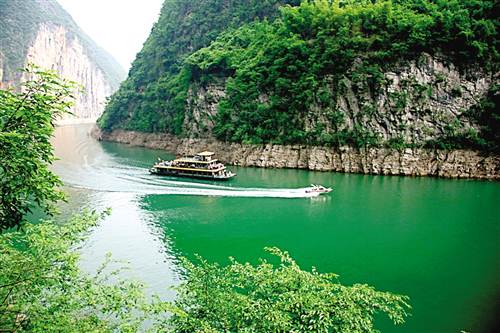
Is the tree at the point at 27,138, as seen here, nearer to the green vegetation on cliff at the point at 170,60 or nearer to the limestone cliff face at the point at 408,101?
the limestone cliff face at the point at 408,101

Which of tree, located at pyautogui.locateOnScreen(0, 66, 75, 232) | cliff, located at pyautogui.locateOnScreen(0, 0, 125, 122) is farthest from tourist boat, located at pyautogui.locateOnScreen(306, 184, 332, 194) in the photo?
cliff, located at pyautogui.locateOnScreen(0, 0, 125, 122)

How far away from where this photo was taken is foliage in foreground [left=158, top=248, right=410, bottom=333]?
7250 mm

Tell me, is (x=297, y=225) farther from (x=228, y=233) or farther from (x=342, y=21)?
(x=342, y=21)

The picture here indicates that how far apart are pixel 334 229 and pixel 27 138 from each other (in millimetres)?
17422

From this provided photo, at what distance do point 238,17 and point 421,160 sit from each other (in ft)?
118

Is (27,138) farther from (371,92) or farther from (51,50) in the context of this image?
(51,50)

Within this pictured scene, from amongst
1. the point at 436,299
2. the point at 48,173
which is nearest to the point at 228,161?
the point at 436,299

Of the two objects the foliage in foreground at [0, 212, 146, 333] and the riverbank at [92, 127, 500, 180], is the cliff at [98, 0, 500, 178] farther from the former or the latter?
the foliage in foreground at [0, 212, 146, 333]

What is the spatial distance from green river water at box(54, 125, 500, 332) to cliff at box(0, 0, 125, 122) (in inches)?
2853

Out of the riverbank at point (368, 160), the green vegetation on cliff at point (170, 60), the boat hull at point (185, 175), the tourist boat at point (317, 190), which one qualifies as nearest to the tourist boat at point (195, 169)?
the boat hull at point (185, 175)

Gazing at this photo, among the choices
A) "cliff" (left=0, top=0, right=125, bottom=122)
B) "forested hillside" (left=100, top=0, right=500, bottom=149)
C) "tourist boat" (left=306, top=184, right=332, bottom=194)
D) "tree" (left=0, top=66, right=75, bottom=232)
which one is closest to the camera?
"tree" (left=0, top=66, right=75, bottom=232)

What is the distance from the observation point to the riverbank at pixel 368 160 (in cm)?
3575

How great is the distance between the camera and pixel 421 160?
1465 inches

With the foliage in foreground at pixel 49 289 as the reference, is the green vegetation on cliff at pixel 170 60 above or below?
above
